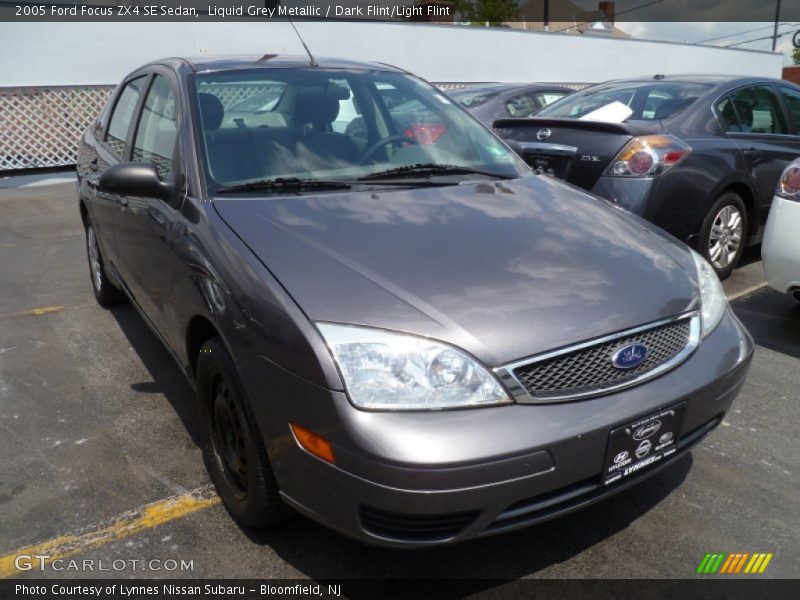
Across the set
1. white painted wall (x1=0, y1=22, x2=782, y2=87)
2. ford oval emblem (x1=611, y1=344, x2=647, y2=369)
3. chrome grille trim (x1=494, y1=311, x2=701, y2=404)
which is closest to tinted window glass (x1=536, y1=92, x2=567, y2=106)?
white painted wall (x1=0, y1=22, x2=782, y2=87)

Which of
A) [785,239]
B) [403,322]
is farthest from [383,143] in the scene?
[785,239]

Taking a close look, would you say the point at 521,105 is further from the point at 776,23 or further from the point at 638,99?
the point at 776,23

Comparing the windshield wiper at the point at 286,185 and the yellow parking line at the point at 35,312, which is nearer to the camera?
the windshield wiper at the point at 286,185

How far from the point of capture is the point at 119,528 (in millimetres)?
2574

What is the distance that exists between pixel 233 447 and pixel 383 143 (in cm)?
150

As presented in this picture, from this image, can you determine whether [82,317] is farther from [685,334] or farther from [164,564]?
[685,334]

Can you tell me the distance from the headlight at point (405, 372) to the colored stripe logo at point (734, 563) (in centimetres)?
101

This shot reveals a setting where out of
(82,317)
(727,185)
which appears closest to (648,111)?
(727,185)

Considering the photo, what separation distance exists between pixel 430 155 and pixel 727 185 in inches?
111

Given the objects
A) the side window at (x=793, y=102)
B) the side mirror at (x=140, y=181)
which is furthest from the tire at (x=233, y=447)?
the side window at (x=793, y=102)

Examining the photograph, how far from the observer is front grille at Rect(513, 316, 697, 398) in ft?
6.65

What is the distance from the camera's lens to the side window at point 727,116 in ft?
17.0

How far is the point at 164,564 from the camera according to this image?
2.40 metres

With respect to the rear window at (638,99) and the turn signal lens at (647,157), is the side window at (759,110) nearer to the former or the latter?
the rear window at (638,99)
